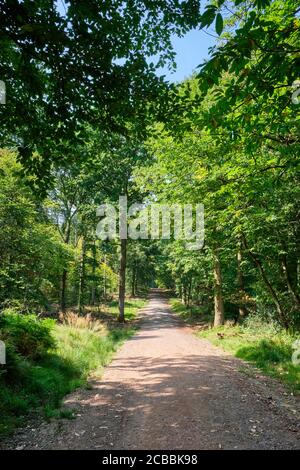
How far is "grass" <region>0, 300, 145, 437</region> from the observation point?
586 cm

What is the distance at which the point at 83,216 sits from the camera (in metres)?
23.7

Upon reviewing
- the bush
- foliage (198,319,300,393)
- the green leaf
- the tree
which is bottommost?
foliage (198,319,300,393)

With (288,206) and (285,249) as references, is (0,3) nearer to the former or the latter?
(288,206)

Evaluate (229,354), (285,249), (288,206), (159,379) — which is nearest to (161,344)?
(229,354)

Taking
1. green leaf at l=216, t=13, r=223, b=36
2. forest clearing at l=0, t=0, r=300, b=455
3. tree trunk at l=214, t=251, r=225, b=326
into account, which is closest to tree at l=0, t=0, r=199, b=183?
forest clearing at l=0, t=0, r=300, b=455

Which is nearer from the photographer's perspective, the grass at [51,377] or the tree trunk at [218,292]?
the grass at [51,377]

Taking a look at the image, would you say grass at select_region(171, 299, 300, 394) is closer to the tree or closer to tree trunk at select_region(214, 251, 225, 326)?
tree trunk at select_region(214, 251, 225, 326)

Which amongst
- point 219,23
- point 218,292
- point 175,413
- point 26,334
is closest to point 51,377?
point 26,334

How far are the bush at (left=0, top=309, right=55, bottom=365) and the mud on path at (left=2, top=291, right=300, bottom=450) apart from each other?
177cm

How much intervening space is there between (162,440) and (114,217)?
17286 millimetres

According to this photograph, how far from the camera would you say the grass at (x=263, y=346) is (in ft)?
28.8

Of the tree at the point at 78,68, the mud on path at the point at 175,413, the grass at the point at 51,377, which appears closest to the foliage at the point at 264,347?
the mud on path at the point at 175,413

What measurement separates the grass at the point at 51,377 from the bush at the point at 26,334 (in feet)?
0.80

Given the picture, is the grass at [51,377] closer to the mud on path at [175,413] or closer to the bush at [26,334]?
the bush at [26,334]
